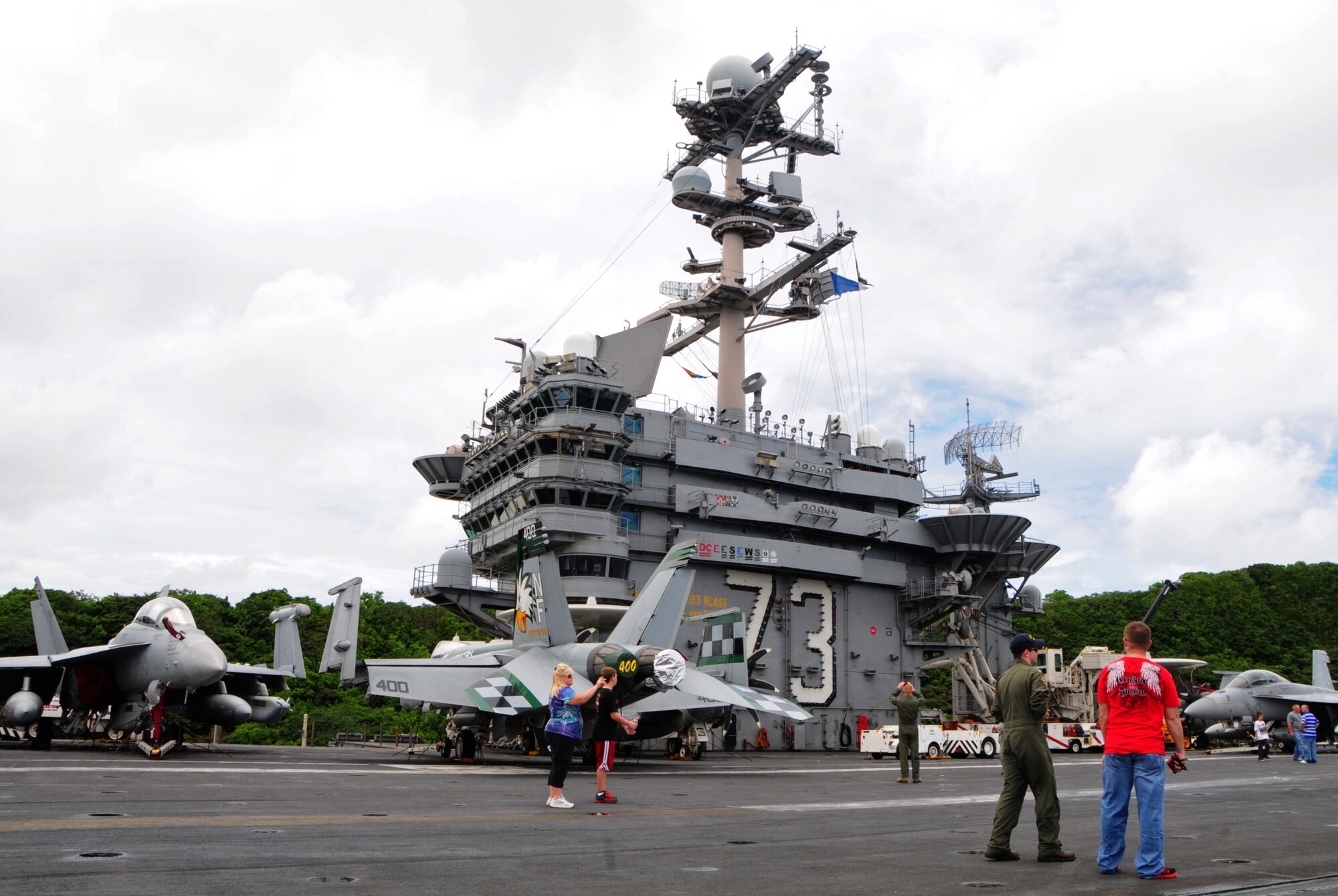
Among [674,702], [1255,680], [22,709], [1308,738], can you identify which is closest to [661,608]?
[674,702]

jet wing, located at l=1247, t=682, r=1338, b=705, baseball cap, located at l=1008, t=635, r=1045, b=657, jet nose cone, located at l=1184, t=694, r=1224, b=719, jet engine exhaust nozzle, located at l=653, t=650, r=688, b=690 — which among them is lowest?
jet nose cone, located at l=1184, t=694, r=1224, b=719

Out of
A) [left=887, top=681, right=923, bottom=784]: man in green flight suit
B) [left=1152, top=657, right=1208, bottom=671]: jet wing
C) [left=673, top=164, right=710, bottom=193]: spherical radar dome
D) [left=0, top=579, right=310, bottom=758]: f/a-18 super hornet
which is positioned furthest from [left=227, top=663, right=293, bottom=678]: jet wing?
[left=1152, top=657, right=1208, bottom=671]: jet wing

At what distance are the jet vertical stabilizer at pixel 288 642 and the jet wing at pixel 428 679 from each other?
7428 millimetres

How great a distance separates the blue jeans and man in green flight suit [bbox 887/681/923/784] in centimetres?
982

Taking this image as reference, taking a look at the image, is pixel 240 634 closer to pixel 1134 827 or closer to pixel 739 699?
pixel 739 699

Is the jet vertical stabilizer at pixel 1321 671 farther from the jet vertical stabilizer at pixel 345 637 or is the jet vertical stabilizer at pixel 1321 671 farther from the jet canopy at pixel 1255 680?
the jet vertical stabilizer at pixel 345 637

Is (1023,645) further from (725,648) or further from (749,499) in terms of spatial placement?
(749,499)

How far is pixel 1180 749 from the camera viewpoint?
6.97 meters

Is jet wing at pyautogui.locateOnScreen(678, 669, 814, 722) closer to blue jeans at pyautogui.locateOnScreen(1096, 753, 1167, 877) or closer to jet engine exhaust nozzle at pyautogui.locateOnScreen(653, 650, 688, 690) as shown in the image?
jet engine exhaust nozzle at pyautogui.locateOnScreen(653, 650, 688, 690)

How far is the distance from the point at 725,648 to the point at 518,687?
25.3ft

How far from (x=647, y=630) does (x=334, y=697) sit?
46.3 metres

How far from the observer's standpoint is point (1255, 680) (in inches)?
1204

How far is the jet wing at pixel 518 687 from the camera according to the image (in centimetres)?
1883

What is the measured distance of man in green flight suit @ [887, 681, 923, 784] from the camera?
54.7 ft
